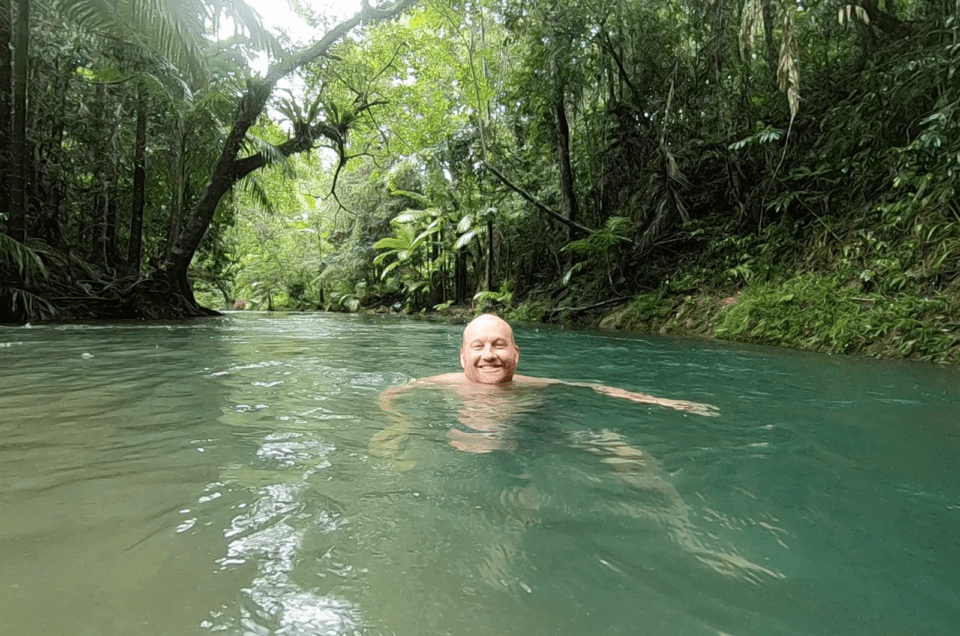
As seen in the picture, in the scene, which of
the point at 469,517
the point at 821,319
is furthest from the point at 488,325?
the point at 821,319

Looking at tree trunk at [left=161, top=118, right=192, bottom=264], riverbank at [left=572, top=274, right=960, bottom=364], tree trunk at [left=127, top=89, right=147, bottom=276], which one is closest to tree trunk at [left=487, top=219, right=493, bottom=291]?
riverbank at [left=572, top=274, right=960, bottom=364]

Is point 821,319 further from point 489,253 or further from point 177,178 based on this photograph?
point 177,178

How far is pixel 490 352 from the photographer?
3.37m

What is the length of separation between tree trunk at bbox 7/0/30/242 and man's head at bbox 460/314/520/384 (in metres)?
8.19

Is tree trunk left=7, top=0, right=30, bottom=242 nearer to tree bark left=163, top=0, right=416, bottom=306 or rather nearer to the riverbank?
tree bark left=163, top=0, right=416, bottom=306

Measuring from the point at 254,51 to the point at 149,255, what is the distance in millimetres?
6527

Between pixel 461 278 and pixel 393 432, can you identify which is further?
pixel 461 278

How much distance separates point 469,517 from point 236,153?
1150 cm

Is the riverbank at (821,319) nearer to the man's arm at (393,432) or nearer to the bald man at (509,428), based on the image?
the bald man at (509,428)

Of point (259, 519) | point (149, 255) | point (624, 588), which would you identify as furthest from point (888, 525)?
point (149, 255)

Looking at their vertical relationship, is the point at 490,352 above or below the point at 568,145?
below

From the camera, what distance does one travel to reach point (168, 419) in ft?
8.18

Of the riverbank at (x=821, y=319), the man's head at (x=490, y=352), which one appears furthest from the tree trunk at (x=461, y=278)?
the man's head at (x=490, y=352)

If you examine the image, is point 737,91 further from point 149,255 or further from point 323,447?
point 149,255
